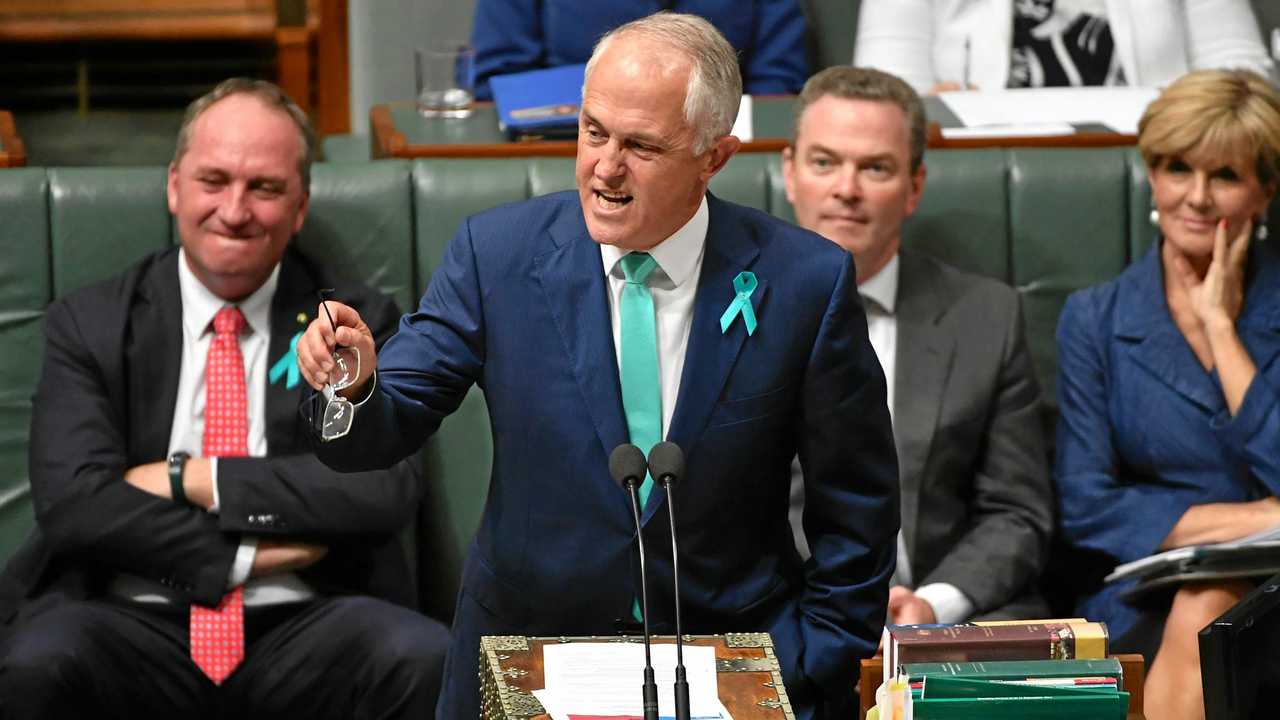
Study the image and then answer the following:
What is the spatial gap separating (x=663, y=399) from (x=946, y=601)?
0.92 meters

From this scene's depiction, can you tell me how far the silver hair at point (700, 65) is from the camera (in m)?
1.91

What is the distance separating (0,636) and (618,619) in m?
1.19

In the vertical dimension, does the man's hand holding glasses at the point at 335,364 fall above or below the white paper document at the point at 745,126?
below

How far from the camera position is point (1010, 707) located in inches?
64.1

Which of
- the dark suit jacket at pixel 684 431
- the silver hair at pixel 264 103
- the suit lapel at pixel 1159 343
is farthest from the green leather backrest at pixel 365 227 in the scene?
the suit lapel at pixel 1159 343

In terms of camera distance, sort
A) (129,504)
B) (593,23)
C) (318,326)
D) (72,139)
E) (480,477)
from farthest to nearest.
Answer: (72,139)
(593,23)
(480,477)
(129,504)
(318,326)

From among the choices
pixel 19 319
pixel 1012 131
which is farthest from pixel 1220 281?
pixel 19 319

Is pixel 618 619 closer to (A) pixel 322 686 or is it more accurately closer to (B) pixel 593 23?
(A) pixel 322 686

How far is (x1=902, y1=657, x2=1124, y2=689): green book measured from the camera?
5.48ft

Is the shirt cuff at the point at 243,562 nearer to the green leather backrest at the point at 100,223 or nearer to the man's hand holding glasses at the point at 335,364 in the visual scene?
the green leather backrest at the point at 100,223

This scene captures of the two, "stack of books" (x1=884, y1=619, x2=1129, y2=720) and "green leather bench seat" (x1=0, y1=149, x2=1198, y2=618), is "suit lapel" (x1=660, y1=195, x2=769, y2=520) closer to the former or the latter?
"stack of books" (x1=884, y1=619, x2=1129, y2=720)

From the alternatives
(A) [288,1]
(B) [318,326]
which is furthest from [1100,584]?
(A) [288,1]

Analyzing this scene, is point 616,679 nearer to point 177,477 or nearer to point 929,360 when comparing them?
point 177,477

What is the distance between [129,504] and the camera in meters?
2.69
